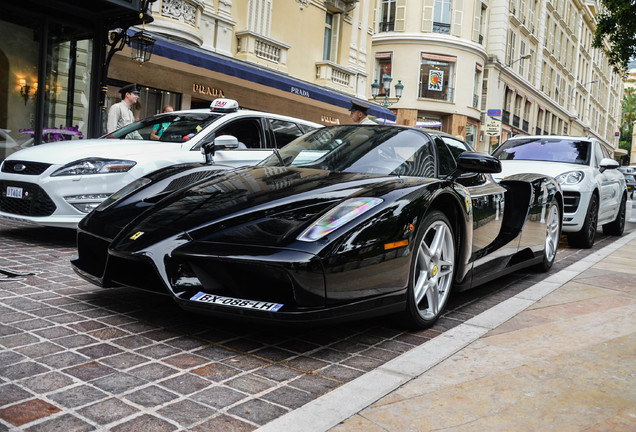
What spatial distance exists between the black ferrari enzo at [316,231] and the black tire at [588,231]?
13.0 feet

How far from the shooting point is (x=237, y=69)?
45.1 ft

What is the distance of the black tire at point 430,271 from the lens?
3.39m

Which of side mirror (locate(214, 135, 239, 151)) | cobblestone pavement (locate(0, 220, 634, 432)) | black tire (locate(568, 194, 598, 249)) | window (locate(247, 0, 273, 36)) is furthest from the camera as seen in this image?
window (locate(247, 0, 273, 36))

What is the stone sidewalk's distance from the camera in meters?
2.27

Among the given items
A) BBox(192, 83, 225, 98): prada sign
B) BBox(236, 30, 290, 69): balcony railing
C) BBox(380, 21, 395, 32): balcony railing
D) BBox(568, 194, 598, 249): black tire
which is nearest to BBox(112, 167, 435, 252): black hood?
BBox(568, 194, 598, 249): black tire

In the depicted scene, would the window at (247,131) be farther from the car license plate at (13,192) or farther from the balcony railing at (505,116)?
the balcony railing at (505,116)

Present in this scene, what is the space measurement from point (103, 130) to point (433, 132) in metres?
8.18

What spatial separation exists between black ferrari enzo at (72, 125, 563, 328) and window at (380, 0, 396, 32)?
3141 centimetres

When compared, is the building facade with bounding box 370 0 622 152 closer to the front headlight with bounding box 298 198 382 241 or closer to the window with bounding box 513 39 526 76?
the window with bounding box 513 39 526 76

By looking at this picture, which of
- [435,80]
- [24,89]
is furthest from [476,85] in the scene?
[24,89]

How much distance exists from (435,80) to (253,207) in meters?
31.8

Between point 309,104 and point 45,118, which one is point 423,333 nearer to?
point 45,118

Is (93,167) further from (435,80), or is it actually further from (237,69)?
(435,80)

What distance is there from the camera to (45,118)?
34.3 ft
